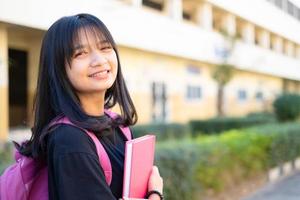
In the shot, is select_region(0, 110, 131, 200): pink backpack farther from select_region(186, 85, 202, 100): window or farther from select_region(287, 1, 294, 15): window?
select_region(287, 1, 294, 15): window

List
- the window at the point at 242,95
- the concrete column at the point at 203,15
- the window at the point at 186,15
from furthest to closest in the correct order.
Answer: the window at the point at 242,95 < the window at the point at 186,15 < the concrete column at the point at 203,15

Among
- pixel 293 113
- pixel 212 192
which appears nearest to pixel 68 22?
pixel 212 192

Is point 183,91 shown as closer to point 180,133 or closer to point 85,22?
point 180,133

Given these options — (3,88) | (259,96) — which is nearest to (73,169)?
(3,88)

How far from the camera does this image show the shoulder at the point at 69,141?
4.54ft

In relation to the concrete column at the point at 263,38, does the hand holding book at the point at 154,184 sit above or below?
below

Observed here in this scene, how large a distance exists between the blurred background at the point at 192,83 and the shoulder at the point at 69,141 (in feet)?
8.88

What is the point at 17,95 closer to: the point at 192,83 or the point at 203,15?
the point at 192,83

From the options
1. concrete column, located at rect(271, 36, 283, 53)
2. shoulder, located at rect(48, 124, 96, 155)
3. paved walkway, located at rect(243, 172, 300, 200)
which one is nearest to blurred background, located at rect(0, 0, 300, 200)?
paved walkway, located at rect(243, 172, 300, 200)

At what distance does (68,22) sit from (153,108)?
680 inches

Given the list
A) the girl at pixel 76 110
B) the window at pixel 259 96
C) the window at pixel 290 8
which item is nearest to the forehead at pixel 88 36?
the girl at pixel 76 110

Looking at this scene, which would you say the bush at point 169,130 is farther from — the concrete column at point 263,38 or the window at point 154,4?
the concrete column at point 263,38

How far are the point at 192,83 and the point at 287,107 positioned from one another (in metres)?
5.97

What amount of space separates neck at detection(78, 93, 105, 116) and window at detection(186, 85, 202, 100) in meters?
20.0
